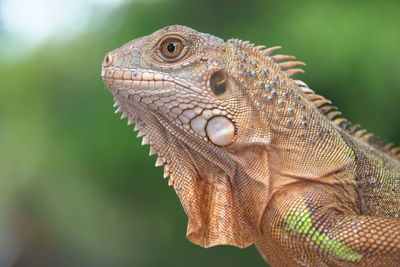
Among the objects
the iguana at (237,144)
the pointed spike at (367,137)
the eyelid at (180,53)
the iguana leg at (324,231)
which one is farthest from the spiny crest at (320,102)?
the iguana leg at (324,231)

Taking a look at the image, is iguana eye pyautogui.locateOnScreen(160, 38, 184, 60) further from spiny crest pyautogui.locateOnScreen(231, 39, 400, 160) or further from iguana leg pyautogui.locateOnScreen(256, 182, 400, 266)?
iguana leg pyautogui.locateOnScreen(256, 182, 400, 266)

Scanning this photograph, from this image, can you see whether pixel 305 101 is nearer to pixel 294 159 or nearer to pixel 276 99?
pixel 276 99

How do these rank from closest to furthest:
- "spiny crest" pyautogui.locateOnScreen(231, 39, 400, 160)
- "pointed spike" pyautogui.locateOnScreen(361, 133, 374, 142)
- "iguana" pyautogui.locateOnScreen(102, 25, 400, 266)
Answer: "iguana" pyautogui.locateOnScreen(102, 25, 400, 266), "spiny crest" pyautogui.locateOnScreen(231, 39, 400, 160), "pointed spike" pyautogui.locateOnScreen(361, 133, 374, 142)

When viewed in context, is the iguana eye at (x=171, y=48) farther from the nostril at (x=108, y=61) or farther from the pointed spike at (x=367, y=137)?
the pointed spike at (x=367, y=137)

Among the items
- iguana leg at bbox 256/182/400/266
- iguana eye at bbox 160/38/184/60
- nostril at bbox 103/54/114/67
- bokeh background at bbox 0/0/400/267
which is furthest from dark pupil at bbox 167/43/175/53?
bokeh background at bbox 0/0/400/267

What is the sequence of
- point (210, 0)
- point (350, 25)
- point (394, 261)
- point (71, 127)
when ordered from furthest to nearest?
point (71, 127), point (210, 0), point (350, 25), point (394, 261)

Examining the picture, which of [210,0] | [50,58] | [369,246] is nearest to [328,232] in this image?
[369,246]

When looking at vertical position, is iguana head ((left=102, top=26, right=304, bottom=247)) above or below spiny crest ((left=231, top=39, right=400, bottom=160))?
below
